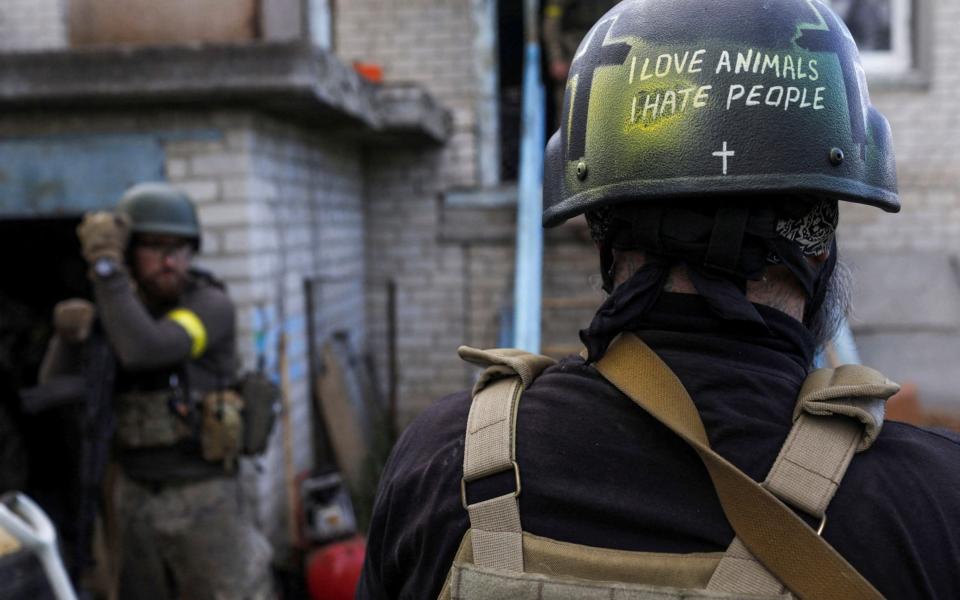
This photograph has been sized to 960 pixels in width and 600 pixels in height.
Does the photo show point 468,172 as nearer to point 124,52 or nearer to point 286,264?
point 286,264

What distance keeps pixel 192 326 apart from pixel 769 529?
2.51m

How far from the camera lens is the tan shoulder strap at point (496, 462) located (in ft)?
3.20

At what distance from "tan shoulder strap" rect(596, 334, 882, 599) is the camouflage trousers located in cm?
249

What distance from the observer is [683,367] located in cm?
103

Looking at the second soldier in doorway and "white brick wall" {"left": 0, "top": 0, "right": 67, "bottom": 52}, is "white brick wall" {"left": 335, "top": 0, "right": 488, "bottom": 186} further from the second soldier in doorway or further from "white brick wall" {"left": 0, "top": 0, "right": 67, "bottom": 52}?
A: the second soldier in doorway

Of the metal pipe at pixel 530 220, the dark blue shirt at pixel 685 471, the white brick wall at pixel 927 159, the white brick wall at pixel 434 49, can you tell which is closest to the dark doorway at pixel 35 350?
the metal pipe at pixel 530 220

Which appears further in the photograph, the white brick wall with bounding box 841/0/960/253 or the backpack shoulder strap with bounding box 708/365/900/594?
the white brick wall with bounding box 841/0/960/253

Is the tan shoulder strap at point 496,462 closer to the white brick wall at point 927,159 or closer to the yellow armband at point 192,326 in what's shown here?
the yellow armband at point 192,326

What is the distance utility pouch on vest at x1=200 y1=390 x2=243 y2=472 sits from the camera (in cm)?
305

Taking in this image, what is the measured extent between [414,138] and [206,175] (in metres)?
2.21

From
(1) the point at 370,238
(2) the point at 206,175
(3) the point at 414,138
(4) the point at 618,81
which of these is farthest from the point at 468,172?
(4) the point at 618,81

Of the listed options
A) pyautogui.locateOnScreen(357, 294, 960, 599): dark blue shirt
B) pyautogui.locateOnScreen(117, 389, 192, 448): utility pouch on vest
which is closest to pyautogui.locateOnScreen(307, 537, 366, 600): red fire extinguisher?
pyautogui.locateOnScreen(117, 389, 192, 448): utility pouch on vest

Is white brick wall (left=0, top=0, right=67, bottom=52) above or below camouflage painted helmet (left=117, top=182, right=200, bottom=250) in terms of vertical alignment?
above

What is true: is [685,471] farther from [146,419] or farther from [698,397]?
[146,419]
